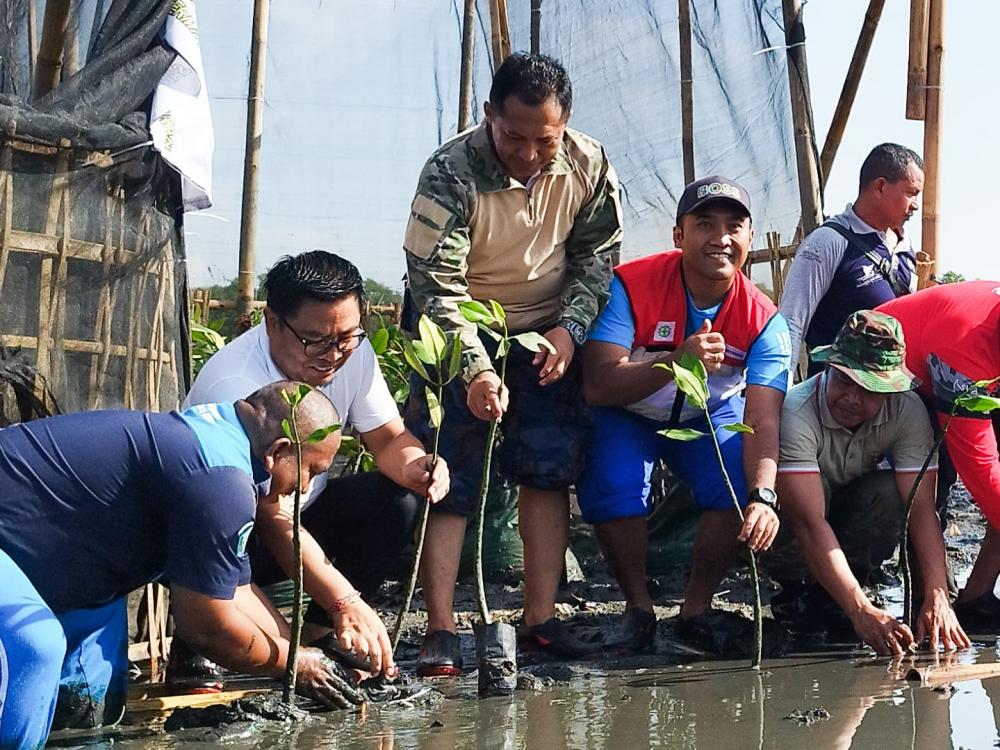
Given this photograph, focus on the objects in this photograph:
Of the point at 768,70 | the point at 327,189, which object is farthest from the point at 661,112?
the point at 327,189

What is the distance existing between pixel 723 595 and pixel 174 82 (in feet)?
8.52

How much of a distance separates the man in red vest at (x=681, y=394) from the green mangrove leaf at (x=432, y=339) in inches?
27.6

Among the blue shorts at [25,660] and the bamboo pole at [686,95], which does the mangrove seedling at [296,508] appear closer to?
the blue shorts at [25,660]

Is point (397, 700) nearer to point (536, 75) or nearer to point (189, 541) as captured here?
point (189, 541)

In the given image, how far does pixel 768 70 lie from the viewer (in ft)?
22.2

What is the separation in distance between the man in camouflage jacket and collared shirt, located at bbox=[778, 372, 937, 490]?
→ 64 centimetres

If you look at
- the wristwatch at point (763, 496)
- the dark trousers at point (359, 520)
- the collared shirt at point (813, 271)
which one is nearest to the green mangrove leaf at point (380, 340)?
the dark trousers at point (359, 520)

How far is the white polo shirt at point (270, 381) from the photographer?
10.4ft

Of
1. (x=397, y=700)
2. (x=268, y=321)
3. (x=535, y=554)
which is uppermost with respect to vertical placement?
(x=268, y=321)

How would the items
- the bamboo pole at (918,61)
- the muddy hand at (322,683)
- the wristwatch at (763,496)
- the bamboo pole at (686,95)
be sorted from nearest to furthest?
1. the muddy hand at (322,683)
2. the wristwatch at (763,496)
3. the bamboo pole at (918,61)
4. the bamboo pole at (686,95)

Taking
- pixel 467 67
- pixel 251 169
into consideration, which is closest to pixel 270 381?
pixel 251 169

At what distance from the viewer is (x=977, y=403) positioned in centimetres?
356

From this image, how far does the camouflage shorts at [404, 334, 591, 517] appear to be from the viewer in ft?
12.4

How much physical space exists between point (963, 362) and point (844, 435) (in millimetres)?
424
